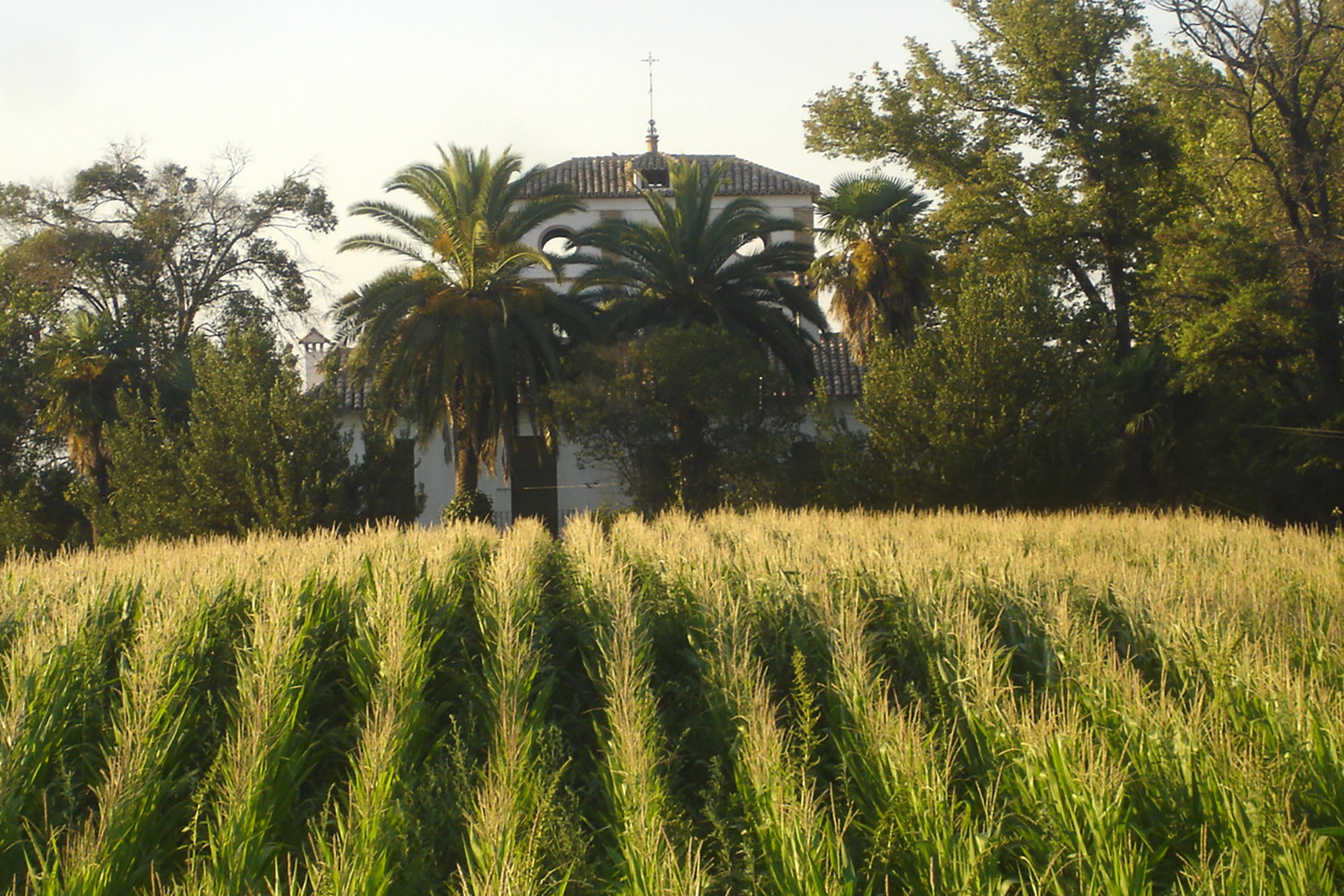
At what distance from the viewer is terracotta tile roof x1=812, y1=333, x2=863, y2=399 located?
3488cm

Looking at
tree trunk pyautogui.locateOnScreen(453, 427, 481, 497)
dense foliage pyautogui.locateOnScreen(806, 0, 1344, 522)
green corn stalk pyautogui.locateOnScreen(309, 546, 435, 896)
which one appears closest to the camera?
green corn stalk pyautogui.locateOnScreen(309, 546, 435, 896)

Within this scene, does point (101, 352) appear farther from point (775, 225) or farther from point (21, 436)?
point (775, 225)

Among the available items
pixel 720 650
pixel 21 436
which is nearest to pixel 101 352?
pixel 21 436

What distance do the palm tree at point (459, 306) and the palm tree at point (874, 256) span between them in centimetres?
697

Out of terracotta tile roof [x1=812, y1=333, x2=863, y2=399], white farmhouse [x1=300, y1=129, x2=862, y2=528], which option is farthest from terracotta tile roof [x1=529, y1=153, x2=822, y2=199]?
terracotta tile roof [x1=812, y1=333, x2=863, y2=399]

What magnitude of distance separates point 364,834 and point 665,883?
4.17ft

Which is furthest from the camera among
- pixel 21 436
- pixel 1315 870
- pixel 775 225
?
pixel 21 436

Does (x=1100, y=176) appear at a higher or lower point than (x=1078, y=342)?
higher

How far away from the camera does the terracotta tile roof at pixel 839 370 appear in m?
34.9

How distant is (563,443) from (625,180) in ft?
57.1

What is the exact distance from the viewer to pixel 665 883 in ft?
18.2

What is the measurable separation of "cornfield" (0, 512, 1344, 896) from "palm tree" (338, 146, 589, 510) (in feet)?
46.9

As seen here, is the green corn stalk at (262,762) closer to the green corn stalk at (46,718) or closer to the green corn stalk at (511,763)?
the green corn stalk at (46,718)

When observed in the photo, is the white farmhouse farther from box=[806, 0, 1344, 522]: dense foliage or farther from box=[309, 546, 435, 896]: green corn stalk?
box=[309, 546, 435, 896]: green corn stalk
